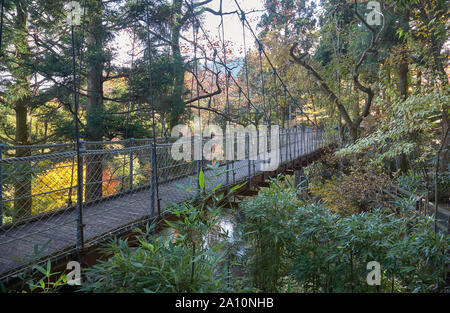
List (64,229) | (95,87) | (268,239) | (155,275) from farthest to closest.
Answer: (95,87), (64,229), (268,239), (155,275)

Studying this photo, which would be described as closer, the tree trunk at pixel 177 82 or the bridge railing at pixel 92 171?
the bridge railing at pixel 92 171

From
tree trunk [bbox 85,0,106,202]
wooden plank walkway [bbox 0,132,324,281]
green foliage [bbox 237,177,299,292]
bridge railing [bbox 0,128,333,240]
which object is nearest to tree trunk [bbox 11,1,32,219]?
bridge railing [bbox 0,128,333,240]

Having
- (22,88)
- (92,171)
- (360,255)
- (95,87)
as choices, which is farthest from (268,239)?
(22,88)

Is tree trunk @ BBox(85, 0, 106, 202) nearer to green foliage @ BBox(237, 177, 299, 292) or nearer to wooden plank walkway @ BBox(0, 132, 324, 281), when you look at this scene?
wooden plank walkway @ BBox(0, 132, 324, 281)

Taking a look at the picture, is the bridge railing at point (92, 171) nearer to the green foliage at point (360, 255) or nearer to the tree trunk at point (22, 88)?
the tree trunk at point (22, 88)

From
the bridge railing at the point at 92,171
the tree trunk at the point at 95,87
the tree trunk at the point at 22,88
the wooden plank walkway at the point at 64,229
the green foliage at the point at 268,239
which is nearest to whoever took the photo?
the wooden plank walkway at the point at 64,229

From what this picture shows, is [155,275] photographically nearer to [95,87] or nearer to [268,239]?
[268,239]

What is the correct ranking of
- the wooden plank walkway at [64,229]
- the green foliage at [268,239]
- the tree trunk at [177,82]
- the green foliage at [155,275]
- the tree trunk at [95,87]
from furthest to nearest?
the tree trunk at [177,82] → the tree trunk at [95,87] → the green foliage at [268,239] → the wooden plank walkway at [64,229] → the green foliage at [155,275]

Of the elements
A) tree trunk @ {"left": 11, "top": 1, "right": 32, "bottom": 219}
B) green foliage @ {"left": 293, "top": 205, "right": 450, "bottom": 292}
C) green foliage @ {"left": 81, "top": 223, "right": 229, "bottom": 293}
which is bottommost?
green foliage @ {"left": 293, "top": 205, "right": 450, "bottom": 292}

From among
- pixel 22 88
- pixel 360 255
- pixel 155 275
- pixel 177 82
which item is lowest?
pixel 360 255

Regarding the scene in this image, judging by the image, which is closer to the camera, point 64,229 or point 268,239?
point 268,239

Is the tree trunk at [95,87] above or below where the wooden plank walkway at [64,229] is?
above

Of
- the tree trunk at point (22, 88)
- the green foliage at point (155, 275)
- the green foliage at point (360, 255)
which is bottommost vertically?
the green foliage at point (360, 255)

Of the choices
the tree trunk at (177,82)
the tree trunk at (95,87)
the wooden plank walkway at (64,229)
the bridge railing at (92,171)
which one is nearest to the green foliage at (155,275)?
the wooden plank walkway at (64,229)
